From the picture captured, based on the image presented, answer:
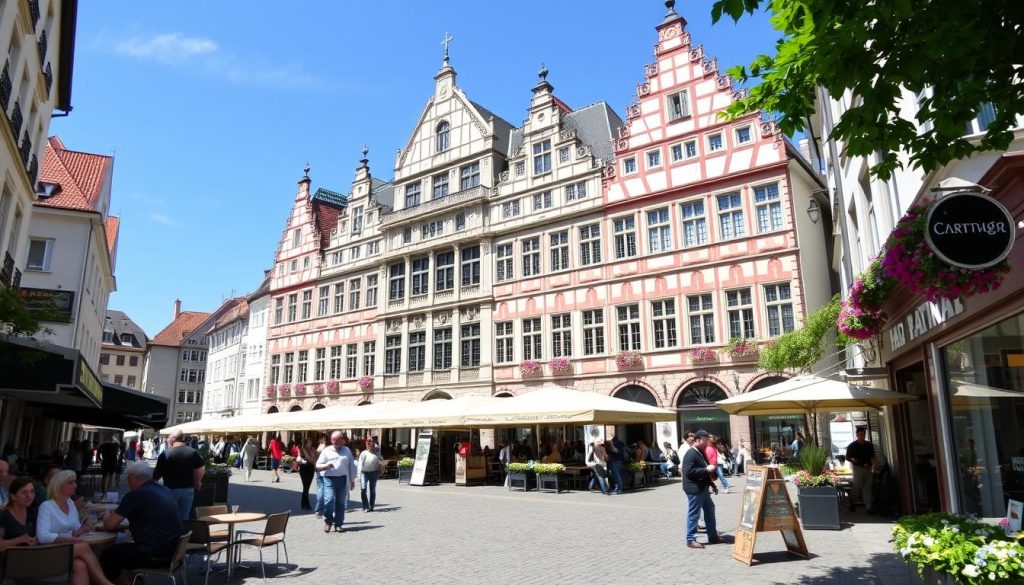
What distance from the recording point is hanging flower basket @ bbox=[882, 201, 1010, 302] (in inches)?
233

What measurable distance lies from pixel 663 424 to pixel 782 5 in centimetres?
2128

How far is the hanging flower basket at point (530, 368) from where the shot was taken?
28109 mm

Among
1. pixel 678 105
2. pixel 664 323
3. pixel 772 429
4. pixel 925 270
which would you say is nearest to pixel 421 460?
pixel 664 323

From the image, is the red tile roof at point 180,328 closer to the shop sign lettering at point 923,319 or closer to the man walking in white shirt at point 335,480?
the man walking in white shirt at point 335,480

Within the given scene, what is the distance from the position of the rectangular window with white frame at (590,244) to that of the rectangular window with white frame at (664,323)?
342 cm

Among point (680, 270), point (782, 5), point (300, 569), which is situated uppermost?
point (680, 270)

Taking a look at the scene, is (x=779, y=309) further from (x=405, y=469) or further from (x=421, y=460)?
(x=405, y=469)

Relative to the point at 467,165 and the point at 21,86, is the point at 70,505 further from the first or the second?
the point at 467,165

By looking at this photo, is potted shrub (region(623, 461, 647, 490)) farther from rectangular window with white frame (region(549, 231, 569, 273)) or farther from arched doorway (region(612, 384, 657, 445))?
rectangular window with white frame (region(549, 231, 569, 273))

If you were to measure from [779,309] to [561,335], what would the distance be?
8.93 meters

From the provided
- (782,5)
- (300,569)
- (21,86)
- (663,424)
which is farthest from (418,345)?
(782,5)

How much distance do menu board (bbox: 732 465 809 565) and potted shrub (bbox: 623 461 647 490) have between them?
1020 centimetres

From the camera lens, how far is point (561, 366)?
27.3 meters

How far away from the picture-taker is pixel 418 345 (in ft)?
110
